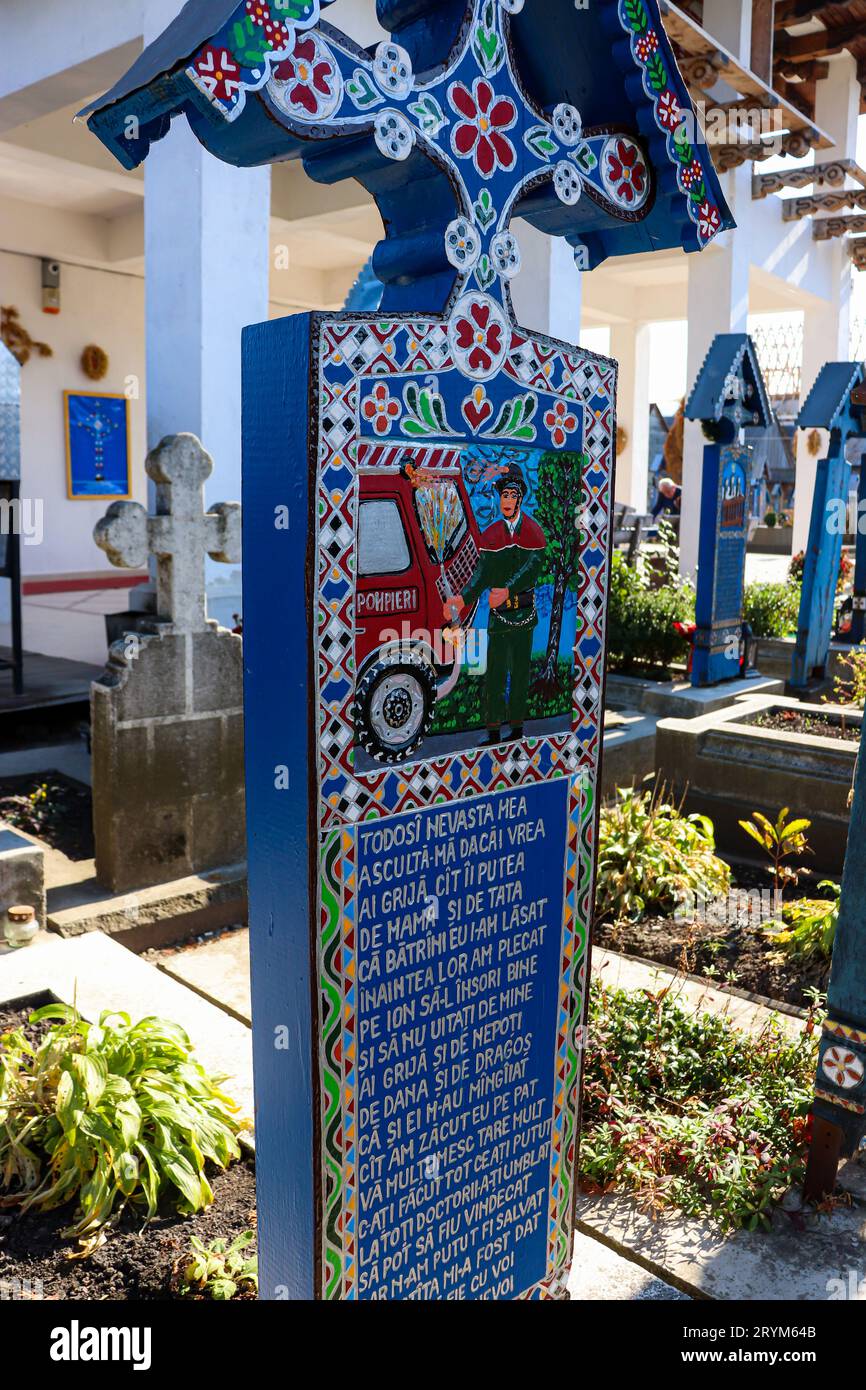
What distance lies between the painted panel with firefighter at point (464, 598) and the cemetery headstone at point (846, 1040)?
37.3 inches

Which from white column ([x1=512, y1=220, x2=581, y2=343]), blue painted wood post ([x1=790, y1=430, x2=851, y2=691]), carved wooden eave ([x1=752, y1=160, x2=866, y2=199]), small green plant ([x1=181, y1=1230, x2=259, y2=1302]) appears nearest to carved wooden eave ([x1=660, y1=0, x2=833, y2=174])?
carved wooden eave ([x1=752, y1=160, x2=866, y2=199])

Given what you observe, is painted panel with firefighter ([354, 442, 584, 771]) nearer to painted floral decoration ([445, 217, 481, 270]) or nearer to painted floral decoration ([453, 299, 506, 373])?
painted floral decoration ([453, 299, 506, 373])

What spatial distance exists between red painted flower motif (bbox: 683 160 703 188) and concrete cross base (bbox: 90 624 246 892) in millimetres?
2850

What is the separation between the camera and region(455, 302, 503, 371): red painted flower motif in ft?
5.76

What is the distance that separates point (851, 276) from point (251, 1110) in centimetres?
1556

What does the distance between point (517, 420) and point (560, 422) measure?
12 cm

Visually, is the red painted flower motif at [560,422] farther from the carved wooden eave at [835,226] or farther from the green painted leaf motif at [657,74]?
the carved wooden eave at [835,226]

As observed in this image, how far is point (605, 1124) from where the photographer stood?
281 cm

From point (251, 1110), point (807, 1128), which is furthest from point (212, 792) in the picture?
point (807, 1128)

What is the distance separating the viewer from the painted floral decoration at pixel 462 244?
5.72 feet

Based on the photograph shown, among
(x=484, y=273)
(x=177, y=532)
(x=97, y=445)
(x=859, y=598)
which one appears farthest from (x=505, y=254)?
(x=97, y=445)

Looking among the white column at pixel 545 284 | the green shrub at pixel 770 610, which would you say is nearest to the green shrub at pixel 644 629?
the green shrub at pixel 770 610

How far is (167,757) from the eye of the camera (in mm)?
4395

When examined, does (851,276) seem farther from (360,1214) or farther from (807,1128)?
(360,1214)
